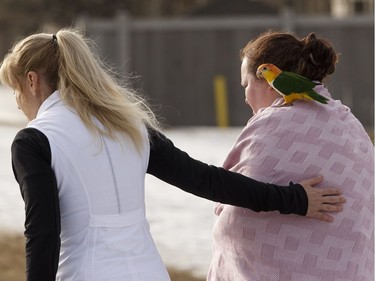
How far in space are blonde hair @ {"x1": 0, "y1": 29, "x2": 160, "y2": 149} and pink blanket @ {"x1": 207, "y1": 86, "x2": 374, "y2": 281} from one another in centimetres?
52

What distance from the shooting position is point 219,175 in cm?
303

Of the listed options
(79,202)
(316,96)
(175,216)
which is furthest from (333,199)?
(175,216)

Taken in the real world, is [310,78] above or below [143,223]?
above

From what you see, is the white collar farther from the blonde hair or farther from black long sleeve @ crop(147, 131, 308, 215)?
black long sleeve @ crop(147, 131, 308, 215)

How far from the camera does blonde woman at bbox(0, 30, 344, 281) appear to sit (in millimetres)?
2627

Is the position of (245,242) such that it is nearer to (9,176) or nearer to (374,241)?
(374,241)

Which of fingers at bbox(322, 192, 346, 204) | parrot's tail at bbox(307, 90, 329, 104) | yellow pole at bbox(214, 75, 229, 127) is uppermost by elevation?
parrot's tail at bbox(307, 90, 329, 104)

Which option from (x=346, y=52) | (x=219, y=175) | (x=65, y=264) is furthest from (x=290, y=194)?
(x=346, y=52)

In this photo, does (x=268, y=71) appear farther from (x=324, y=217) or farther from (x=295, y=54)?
(x=324, y=217)

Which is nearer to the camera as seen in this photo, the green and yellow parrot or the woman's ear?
the woman's ear

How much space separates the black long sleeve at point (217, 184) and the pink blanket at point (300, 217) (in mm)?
96

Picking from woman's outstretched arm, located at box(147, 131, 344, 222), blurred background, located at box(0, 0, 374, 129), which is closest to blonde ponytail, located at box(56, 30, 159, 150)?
woman's outstretched arm, located at box(147, 131, 344, 222)

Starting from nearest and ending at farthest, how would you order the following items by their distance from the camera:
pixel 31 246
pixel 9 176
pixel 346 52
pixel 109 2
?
1. pixel 31 246
2. pixel 9 176
3. pixel 346 52
4. pixel 109 2

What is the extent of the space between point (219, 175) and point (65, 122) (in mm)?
529
